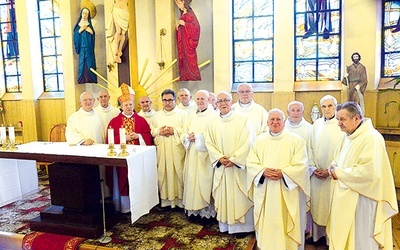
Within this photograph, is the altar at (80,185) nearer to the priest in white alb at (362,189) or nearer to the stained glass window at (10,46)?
the priest in white alb at (362,189)

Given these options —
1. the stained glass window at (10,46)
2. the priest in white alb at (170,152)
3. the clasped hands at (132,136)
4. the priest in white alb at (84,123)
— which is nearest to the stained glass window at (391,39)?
the priest in white alb at (170,152)

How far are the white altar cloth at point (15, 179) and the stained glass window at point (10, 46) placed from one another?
384cm

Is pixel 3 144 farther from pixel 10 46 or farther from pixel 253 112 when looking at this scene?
pixel 10 46

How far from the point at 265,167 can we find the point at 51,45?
23.2 ft

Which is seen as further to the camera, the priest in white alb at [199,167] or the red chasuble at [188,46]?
the red chasuble at [188,46]

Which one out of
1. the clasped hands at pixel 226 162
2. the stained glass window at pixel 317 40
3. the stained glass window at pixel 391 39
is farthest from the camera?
the stained glass window at pixel 317 40

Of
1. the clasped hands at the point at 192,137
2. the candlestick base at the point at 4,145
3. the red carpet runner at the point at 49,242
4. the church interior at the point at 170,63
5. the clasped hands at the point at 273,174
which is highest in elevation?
the church interior at the point at 170,63

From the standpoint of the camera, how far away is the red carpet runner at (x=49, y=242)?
14.6 feet

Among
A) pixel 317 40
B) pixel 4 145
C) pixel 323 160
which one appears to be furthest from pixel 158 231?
pixel 317 40

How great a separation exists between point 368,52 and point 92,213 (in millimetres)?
5312

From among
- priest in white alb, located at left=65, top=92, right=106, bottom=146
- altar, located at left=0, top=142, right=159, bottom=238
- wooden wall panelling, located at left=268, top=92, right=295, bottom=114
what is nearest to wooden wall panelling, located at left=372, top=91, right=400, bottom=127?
wooden wall panelling, located at left=268, top=92, right=295, bottom=114

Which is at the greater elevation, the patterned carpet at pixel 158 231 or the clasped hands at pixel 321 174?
the clasped hands at pixel 321 174

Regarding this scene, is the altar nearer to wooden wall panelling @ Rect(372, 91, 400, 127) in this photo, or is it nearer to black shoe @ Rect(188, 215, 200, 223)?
black shoe @ Rect(188, 215, 200, 223)

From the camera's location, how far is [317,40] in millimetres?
7020
